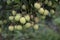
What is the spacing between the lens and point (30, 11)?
134cm

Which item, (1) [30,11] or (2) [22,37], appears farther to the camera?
(2) [22,37]

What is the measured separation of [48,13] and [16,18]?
0.81 feet

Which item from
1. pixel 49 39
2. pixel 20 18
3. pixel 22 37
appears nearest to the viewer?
pixel 20 18

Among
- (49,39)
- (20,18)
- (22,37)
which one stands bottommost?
(22,37)

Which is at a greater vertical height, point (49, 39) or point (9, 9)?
point (9, 9)

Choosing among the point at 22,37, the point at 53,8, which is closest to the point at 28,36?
the point at 22,37

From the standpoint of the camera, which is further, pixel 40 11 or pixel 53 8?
pixel 53 8

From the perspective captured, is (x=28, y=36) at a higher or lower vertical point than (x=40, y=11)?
lower

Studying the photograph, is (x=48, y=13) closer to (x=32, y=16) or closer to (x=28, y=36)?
(x=32, y=16)

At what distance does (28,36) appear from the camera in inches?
125

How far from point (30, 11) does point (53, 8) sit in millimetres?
215

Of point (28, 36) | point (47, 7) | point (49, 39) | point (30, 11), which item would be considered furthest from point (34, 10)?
point (28, 36)

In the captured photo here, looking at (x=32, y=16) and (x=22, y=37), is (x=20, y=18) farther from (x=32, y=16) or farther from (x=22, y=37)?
(x=22, y=37)

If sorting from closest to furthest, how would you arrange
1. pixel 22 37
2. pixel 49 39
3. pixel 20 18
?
pixel 20 18 → pixel 49 39 → pixel 22 37
